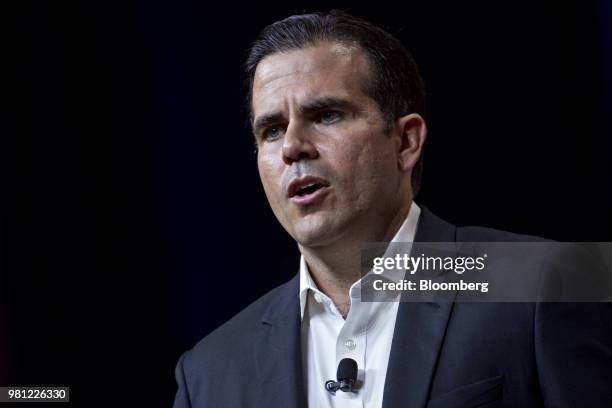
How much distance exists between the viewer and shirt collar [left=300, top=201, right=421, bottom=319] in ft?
7.52

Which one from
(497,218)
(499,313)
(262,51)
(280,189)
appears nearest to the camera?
(499,313)

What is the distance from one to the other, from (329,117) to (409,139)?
29 cm

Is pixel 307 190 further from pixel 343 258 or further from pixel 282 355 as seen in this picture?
pixel 282 355

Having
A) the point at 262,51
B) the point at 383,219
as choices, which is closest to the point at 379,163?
the point at 383,219

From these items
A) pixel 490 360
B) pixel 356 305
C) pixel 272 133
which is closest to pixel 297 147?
pixel 272 133

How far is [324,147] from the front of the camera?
7.14 feet

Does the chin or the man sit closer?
the man

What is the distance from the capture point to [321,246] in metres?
2.25

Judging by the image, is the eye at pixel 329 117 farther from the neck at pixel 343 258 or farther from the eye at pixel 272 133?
the neck at pixel 343 258

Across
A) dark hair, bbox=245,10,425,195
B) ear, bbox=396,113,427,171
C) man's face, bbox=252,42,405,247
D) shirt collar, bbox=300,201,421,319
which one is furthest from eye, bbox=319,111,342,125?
shirt collar, bbox=300,201,421,319

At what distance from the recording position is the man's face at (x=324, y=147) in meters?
2.16

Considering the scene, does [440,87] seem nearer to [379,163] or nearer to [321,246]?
[379,163]

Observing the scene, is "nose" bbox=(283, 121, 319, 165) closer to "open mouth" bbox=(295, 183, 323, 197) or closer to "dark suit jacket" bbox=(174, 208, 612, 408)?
"open mouth" bbox=(295, 183, 323, 197)

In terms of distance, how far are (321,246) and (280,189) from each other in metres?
0.19
